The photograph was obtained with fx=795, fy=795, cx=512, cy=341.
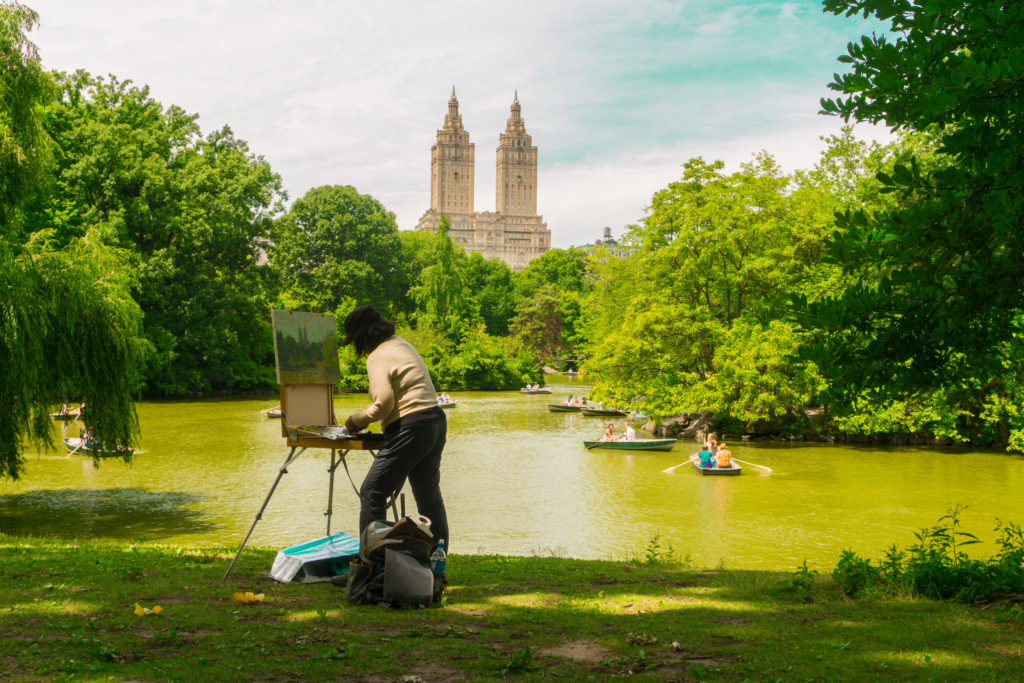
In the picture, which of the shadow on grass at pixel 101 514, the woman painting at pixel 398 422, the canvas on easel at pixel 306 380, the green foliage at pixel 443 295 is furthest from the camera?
the green foliage at pixel 443 295

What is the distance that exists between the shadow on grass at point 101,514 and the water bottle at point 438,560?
8429 mm

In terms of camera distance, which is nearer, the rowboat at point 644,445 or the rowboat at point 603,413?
the rowboat at point 644,445

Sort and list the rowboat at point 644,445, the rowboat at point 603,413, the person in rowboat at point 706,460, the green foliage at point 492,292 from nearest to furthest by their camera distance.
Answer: the person in rowboat at point 706,460 < the rowboat at point 644,445 < the rowboat at point 603,413 < the green foliage at point 492,292

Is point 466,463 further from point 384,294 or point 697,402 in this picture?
point 384,294

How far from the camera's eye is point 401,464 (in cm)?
535

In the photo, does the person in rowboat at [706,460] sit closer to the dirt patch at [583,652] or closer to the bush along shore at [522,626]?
the bush along shore at [522,626]

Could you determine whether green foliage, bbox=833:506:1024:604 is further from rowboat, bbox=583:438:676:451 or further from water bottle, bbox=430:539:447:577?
rowboat, bbox=583:438:676:451

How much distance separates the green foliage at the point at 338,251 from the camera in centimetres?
6062

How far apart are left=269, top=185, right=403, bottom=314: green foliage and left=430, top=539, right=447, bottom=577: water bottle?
55686 millimetres

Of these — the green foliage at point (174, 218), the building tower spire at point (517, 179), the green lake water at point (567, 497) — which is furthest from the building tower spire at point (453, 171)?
the green lake water at point (567, 497)

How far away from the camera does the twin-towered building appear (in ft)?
585

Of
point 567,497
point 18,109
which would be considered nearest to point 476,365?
point 567,497

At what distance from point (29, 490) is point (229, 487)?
3.89 meters

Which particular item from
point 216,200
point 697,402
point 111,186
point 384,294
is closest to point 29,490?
point 697,402
